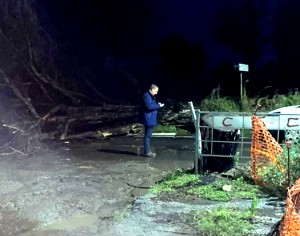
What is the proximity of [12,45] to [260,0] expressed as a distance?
1491 cm

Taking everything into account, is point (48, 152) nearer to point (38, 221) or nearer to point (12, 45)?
point (12, 45)

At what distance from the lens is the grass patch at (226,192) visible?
6465 millimetres

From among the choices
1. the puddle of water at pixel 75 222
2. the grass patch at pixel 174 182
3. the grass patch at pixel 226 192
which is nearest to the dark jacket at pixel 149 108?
the grass patch at pixel 174 182

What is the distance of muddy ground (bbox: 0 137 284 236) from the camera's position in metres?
5.60

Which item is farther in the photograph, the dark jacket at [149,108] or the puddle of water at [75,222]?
the dark jacket at [149,108]

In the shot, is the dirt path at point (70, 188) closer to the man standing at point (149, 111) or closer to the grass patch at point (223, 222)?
the man standing at point (149, 111)

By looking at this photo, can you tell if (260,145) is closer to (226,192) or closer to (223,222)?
(226,192)

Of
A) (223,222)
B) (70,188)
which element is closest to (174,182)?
(70,188)

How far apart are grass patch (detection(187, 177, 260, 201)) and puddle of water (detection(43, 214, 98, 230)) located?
146 cm

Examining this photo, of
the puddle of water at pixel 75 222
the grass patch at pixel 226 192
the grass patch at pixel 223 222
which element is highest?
the grass patch at pixel 226 192

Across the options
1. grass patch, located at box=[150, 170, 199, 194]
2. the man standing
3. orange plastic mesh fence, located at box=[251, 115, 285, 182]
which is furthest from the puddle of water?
the man standing

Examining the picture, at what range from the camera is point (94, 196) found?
7105 millimetres

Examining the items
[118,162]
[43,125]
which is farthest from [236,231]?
[43,125]

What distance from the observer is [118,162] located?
9.75 meters
